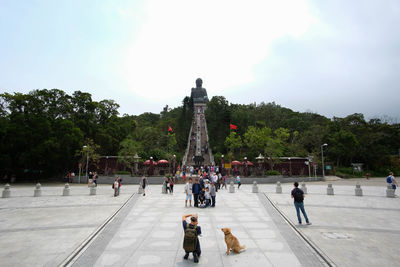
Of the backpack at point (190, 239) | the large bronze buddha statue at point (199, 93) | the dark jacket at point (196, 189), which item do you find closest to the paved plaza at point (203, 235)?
the backpack at point (190, 239)

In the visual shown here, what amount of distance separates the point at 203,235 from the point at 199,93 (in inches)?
3529

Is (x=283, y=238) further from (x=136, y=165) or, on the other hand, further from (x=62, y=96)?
(x=62, y=96)

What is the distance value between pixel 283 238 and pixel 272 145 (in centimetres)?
2537

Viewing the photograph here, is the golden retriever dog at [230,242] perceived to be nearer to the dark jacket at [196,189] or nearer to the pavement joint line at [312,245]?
the pavement joint line at [312,245]

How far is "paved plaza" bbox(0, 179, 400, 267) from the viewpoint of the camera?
6219mm

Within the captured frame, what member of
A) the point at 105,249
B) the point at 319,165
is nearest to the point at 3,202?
the point at 105,249

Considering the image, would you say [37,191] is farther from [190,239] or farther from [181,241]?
[190,239]

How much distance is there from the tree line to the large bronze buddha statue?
40445 mm

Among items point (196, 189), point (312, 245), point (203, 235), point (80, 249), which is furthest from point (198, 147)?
point (80, 249)

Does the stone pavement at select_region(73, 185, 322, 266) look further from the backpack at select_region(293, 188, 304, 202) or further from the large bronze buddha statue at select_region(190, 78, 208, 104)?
the large bronze buddha statue at select_region(190, 78, 208, 104)

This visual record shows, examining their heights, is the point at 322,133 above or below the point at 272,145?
above

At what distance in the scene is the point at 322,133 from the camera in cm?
4297

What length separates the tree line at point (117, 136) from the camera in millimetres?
28062

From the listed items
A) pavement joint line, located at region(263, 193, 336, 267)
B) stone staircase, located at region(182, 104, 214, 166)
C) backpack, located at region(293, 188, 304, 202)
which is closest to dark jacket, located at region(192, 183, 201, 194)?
pavement joint line, located at region(263, 193, 336, 267)
